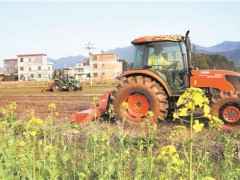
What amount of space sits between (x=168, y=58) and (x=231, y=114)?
6.47ft

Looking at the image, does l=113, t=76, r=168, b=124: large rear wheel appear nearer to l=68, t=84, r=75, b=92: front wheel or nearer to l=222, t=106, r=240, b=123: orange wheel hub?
l=222, t=106, r=240, b=123: orange wheel hub

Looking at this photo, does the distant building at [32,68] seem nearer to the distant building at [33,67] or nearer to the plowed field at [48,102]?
the distant building at [33,67]

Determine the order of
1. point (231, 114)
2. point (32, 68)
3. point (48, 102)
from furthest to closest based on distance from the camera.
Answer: point (32, 68) → point (48, 102) → point (231, 114)

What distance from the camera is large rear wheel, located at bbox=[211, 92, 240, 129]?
24.3 feet

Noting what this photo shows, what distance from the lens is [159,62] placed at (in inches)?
330

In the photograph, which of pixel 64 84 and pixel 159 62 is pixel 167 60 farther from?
pixel 64 84

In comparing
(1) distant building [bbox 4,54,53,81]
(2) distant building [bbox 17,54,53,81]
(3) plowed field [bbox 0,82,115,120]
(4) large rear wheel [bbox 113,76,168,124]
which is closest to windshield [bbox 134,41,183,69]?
(4) large rear wheel [bbox 113,76,168,124]

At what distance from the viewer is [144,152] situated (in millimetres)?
5941

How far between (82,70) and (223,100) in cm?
10228

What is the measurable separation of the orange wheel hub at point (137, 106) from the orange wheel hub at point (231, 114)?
1.80 metres

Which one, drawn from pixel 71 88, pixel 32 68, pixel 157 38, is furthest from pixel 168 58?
pixel 32 68

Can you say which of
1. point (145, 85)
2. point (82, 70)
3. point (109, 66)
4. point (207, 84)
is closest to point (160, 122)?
point (145, 85)

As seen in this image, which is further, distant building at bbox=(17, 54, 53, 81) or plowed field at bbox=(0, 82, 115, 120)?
distant building at bbox=(17, 54, 53, 81)

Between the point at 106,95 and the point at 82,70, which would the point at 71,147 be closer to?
the point at 106,95
